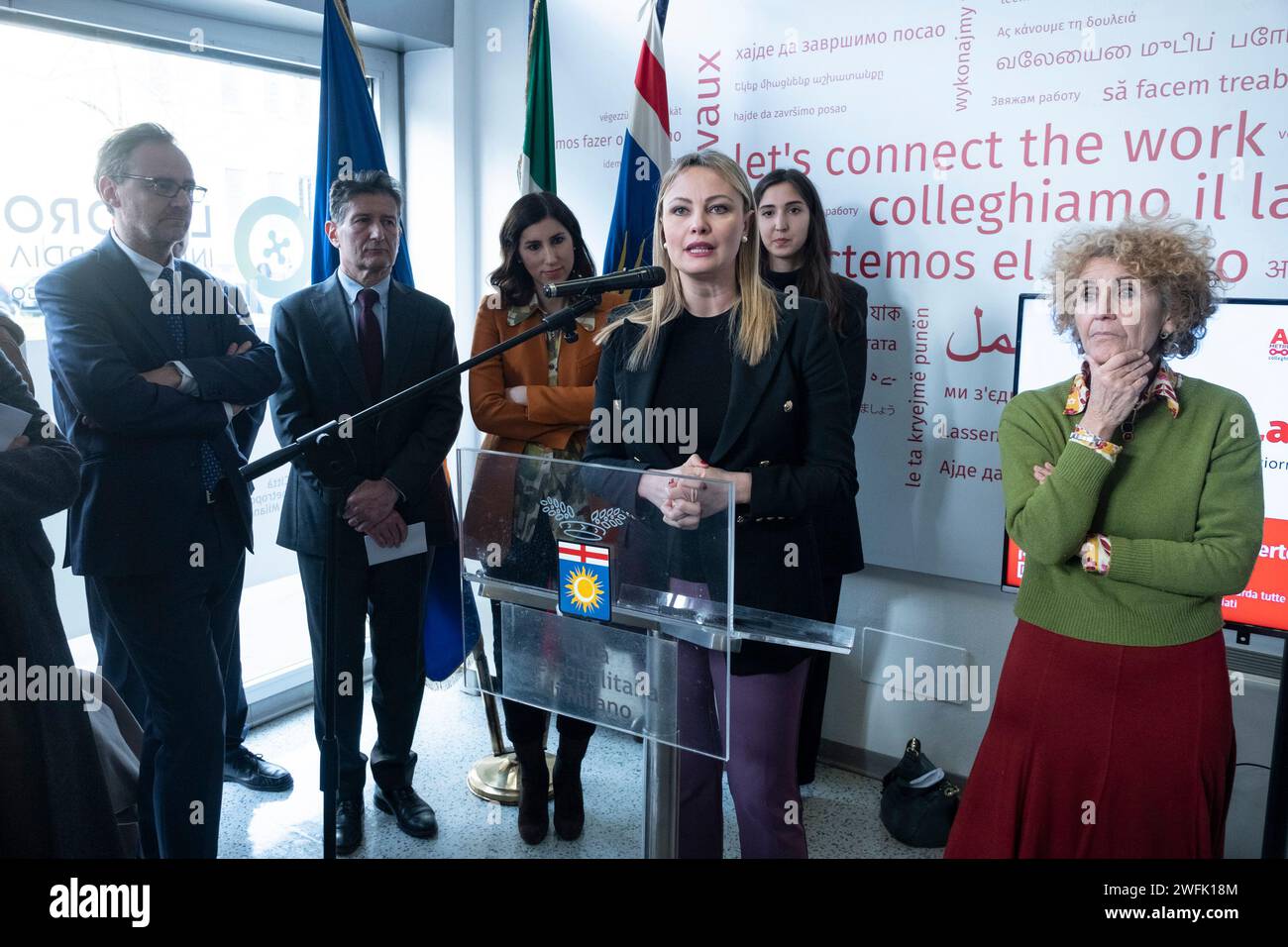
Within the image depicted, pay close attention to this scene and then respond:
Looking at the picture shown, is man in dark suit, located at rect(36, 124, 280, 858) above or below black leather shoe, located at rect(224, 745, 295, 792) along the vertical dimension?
above

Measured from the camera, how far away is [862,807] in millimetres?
3297

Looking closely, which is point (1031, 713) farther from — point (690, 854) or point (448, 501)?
point (448, 501)

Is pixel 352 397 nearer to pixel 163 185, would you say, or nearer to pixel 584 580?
pixel 163 185

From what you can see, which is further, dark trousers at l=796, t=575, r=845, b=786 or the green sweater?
dark trousers at l=796, t=575, r=845, b=786

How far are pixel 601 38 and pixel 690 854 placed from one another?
308cm

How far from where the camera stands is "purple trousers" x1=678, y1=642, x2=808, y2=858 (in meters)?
1.93

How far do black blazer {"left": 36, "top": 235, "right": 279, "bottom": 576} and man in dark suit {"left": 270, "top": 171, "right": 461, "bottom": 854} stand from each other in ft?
0.87

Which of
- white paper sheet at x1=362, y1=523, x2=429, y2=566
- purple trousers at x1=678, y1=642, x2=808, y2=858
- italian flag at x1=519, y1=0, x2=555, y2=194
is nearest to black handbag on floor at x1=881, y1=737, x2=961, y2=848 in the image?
purple trousers at x1=678, y1=642, x2=808, y2=858

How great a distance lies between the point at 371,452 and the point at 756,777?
1.47 m

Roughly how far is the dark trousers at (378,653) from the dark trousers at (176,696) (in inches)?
14.8

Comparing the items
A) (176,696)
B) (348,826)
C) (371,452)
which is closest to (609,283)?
(371,452)

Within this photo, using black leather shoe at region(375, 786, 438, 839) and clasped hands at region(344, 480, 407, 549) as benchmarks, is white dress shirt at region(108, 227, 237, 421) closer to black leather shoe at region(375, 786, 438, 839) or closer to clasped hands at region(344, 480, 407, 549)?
clasped hands at region(344, 480, 407, 549)
